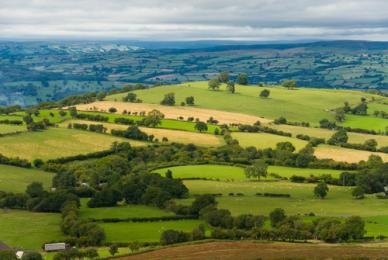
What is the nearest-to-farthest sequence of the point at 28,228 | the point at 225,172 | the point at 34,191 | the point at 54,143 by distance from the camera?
the point at 28,228 → the point at 34,191 → the point at 225,172 → the point at 54,143

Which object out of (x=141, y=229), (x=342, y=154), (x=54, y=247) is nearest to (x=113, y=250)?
(x=54, y=247)

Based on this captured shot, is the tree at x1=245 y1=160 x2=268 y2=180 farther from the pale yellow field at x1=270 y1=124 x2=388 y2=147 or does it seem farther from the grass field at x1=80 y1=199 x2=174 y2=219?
the pale yellow field at x1=270 y1=124 x2=388 y2=147

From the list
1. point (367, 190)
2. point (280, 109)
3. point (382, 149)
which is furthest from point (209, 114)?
point (367, 190)

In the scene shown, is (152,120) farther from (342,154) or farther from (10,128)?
(342,154)

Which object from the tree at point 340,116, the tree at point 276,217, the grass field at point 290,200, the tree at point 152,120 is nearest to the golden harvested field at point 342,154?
the grass field at point 290,200

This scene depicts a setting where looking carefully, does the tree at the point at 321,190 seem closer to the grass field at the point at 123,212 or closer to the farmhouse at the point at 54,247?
the grass field at the point at 123,212

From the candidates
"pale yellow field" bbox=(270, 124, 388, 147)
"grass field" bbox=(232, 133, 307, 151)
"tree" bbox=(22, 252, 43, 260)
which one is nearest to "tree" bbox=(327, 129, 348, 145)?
"pale yellow field" bbox=(270, 124, 388, 147)
